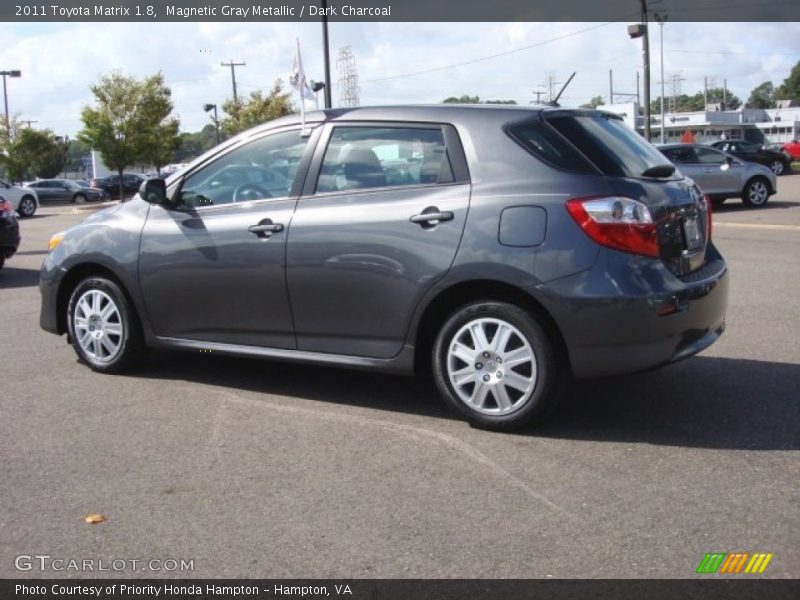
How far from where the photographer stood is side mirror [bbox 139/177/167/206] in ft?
20.1

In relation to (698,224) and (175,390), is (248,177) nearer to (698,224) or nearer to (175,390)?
(175,390)

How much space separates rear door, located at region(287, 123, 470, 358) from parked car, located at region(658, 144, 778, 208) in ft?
54.8

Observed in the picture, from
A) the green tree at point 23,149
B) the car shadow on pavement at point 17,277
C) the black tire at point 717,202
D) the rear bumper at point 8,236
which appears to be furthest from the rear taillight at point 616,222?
the green tree at point 23,149

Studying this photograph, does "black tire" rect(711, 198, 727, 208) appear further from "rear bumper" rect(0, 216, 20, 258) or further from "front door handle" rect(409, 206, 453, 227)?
"front door handle" rect(409, 206, 453, 227)

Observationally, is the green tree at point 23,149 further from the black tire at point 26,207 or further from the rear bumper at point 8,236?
the rear bumper at point 8,236

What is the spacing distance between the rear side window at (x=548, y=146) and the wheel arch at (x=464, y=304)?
2.36ft

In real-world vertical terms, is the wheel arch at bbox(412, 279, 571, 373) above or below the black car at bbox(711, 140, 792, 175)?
below

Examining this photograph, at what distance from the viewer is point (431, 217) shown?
16.9ft

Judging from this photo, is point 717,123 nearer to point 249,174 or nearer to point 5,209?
point 5,209

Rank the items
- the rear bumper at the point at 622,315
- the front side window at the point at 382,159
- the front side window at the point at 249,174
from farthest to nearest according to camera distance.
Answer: the front side window at the point at 249,174 < the front side window at the point at 382,159 < the rear bumper at the point at 622,315

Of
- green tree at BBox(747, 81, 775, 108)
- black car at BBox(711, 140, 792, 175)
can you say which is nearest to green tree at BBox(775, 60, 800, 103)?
green tree at BBox(747, 81, 775, 108)

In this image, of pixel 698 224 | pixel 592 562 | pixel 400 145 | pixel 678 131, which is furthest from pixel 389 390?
pixel 678 131

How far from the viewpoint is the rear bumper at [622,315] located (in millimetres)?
4781

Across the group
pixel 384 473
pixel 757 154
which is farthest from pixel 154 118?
pixel 384 473
